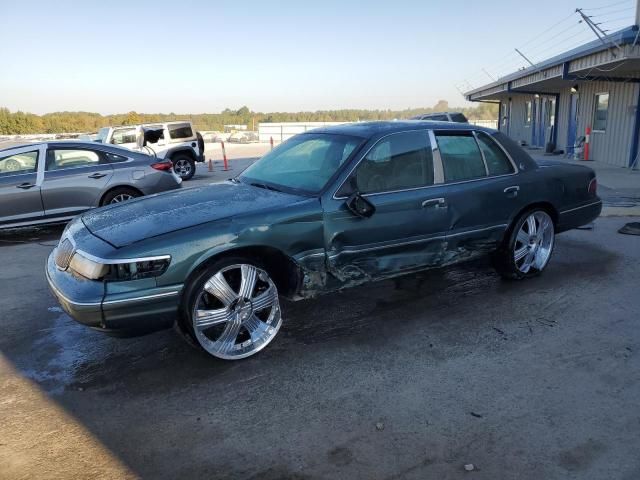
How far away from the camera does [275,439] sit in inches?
110

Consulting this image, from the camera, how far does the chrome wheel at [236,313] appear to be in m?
3.49

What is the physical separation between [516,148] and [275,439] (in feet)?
12.2

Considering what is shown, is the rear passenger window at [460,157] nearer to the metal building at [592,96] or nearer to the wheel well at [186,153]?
the metal building at [592,96]

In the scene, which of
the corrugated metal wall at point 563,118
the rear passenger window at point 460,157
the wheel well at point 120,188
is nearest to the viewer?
the rear passenger window at point 460,157

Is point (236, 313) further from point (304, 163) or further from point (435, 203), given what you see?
point (435, 203)

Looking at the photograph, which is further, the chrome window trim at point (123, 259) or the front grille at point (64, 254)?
the front grille at point (64, 254)

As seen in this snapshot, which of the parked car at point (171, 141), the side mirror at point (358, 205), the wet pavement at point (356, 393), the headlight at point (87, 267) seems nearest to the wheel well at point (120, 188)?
the wet pavement at point (356, 393)

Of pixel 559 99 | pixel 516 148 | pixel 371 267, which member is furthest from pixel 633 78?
pixel 371 267

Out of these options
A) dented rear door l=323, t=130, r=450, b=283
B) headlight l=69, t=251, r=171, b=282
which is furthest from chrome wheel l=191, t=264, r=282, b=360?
dented rear door l=323, t=130, r=450, b=283

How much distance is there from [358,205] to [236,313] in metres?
1.19

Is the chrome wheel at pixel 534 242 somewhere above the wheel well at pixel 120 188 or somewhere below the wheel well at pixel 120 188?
below

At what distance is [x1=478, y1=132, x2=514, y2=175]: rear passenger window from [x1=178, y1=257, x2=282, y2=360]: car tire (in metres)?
2.43

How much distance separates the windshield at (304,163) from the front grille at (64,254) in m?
1.57

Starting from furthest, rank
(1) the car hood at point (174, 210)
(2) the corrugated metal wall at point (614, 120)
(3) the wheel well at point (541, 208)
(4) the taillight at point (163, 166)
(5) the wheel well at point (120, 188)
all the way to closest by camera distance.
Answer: (2) the corrugated metal wall at point (614, 120), (4) the taillight at point (163, 166), (5) the wheel well at point (120, 188), (3) the wheel well at point (541, 208), (1) the car hood at point (174, 210)
